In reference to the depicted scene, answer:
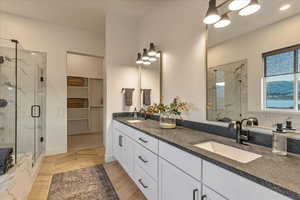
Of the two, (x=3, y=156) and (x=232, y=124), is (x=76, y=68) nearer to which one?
(x=3, y=156)

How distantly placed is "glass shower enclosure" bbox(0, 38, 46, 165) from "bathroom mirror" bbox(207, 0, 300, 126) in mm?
2694

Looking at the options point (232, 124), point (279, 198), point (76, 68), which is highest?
point (76, 68)

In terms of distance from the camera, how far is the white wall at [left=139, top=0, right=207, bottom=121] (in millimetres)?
1755

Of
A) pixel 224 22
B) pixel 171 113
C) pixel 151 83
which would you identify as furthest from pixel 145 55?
pixel 224 22

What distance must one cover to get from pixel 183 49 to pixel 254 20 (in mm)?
873

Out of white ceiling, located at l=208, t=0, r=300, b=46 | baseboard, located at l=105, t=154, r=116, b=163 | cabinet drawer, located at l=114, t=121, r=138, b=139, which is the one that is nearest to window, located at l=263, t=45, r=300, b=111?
white ceiling, located at l=208, t=0, r=300, b=46

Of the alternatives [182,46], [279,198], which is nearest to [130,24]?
[182,46]

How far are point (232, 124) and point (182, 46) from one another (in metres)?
1.25

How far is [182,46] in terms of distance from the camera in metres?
2.04

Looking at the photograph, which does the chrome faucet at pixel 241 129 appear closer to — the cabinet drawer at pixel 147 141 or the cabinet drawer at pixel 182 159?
the cabinet drawer at pixel 182 159

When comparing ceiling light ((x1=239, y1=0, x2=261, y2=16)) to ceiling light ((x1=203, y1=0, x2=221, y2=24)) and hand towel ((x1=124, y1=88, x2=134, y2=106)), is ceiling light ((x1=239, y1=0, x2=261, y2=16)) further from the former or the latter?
hand towel ((x1=124, y1=88, x2=134, y2=106))

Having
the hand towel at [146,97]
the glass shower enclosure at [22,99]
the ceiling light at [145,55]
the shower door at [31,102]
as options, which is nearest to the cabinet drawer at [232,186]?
the hand towel at [146,97]

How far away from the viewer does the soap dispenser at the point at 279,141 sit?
3.17 feet

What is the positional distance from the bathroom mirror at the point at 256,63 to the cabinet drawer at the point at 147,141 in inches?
26.6
